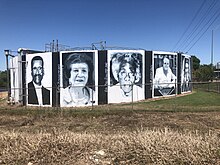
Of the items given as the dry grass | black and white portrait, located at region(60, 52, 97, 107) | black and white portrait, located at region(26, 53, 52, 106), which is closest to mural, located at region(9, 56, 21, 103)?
black and white portrait, located at region(26, 53, 52, 106)

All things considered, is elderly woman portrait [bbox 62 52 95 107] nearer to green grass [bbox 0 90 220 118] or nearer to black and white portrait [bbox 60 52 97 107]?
black and white portrait [bbox 60 52 97 107]

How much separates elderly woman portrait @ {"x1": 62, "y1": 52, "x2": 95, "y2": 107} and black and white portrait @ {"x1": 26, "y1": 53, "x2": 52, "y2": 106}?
208cm

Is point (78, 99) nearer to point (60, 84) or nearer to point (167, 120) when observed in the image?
point (60, 84)

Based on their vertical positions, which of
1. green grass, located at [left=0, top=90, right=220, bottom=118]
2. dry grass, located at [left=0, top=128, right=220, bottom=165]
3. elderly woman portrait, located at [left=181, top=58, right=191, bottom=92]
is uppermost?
elderly woman portrait, located at [left=181, top=58, right=191, bottom=92]

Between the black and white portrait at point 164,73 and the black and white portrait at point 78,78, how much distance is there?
732 cm

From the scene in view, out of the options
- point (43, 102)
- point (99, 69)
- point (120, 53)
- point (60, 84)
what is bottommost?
point (43, 102)

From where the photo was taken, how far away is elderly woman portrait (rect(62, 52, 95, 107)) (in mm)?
21792

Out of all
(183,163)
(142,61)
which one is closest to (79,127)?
(183,163)

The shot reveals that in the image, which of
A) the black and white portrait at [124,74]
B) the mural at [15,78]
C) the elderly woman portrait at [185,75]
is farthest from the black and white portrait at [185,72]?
the mural at [15,78]

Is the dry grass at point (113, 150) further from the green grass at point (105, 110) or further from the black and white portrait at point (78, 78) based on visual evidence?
the black and white portrait at point (78, 78)

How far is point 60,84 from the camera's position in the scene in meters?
22.2

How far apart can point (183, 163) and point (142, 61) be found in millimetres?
20457

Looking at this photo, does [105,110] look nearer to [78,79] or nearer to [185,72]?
[78,79]

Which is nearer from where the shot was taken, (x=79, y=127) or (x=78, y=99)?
(x=79, y=127)
